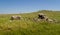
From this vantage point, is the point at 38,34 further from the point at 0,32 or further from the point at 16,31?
the point at 0,32

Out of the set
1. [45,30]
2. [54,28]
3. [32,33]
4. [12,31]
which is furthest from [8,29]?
[54,28]

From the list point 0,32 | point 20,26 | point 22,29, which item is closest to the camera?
point 0,32

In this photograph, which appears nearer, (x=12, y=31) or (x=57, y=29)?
(x=12, y=31)

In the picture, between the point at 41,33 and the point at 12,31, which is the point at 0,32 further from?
the point at 41,33

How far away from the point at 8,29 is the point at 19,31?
1620mm

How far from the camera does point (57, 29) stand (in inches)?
730

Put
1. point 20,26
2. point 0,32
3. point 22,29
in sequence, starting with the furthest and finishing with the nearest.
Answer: point 20,26 < point 22,29 < point 0,32

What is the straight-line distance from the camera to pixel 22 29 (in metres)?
17.7

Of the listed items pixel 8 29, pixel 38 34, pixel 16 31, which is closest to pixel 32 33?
pixel 38 34

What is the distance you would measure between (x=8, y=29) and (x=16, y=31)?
4.64 ft

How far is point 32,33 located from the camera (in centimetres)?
1692

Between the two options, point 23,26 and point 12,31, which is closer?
point 12,31

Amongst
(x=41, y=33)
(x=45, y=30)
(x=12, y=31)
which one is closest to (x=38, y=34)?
(x=41, y=33)

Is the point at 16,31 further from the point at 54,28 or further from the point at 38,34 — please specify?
the point at 54,28
